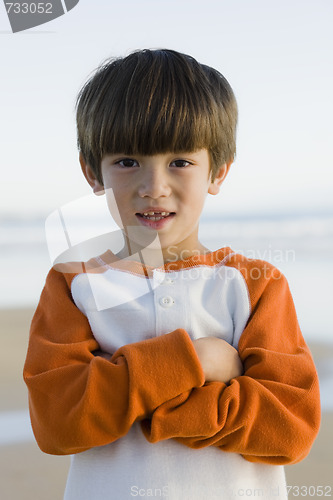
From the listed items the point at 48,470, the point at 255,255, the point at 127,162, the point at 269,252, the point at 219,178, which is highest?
the point at 127,162

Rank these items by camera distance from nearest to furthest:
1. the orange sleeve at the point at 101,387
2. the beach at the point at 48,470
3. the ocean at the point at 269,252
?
the orange sleeve at the point at 101,387 → the beach at the point at 48,470 → the ocean at the point at 269,252

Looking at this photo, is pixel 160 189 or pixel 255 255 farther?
pixel 255 255

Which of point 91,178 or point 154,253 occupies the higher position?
point 91,178

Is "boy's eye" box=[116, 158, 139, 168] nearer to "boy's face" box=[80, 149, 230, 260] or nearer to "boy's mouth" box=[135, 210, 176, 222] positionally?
"boy's face" box=[80, 149, 230, 260]

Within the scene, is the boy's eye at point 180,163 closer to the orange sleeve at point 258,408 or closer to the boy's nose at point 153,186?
the boy's nose at point 153,186

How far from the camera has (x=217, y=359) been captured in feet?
4.00

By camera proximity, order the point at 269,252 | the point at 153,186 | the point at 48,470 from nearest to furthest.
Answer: the point at 153,186
the point at 48,470
the point at 269,252

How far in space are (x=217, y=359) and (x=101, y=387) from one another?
0.23m

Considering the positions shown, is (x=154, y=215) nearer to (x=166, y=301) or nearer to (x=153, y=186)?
(x=153, y=186)

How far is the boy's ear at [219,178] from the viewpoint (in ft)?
4.79

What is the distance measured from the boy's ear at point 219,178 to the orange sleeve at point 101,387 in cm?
41

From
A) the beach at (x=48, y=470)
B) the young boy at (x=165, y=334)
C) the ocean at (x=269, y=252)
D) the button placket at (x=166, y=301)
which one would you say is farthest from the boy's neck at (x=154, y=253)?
the ocean at (x=269, y=252)

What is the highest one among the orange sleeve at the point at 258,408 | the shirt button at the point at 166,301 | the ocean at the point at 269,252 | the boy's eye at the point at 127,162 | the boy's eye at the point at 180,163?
the boy's eye at the point at 127,162

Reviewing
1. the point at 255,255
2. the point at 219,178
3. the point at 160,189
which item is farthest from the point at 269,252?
the point at 160,189
